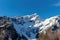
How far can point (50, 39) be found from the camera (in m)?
34.1

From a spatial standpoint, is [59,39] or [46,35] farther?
[46,35]

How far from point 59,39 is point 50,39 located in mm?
2191

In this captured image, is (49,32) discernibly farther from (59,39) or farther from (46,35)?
(59,39)

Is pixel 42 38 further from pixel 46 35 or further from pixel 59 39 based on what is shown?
pixel 59 39

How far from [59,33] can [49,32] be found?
229cm

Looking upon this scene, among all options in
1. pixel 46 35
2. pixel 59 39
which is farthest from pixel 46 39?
pixel 59 39

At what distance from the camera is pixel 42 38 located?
34.9 meters

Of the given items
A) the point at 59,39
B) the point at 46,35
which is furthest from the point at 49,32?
the point at 59,39

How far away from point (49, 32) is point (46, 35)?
623mm

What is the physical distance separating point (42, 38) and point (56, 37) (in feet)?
9.23

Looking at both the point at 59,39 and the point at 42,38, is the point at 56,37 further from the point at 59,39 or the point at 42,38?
the point at 42,38

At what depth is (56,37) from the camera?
32.8m

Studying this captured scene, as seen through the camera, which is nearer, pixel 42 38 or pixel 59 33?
pixel 59 33

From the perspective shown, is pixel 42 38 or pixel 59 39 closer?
pixel 59 39
